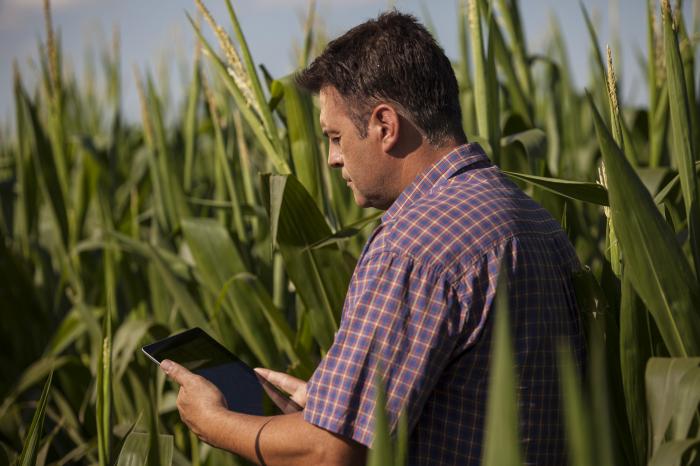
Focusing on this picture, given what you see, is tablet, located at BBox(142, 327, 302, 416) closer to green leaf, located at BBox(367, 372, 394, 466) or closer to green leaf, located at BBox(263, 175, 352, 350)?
green leaf, located at BBox(263, 175, 352, 350)

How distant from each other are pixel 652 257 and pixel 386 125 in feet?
1.25

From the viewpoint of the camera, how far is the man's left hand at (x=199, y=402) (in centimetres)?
116

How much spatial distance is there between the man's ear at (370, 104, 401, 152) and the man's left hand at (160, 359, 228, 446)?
1.29ft

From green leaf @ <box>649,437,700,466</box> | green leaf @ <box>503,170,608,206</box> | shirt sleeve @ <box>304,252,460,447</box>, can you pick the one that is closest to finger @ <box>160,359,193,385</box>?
shirt sleeve @ <box>304,252,460,447</box>

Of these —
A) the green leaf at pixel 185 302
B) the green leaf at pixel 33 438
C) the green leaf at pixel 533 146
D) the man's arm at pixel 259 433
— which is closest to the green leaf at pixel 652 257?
the man's arm at pixel 259 433

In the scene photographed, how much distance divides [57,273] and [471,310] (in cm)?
193

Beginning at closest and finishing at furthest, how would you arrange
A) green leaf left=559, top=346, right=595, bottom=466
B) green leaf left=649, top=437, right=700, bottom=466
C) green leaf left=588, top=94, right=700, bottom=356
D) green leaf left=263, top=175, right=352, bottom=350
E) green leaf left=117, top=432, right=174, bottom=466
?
green leaf left=559, top=346, right=595, bottom=466 < green leaf left=649, top=437, right=700, bottom=466 < green leaf left=588, top=94, right=700, bottom=356 < green leaf left=117, top=432, right=174, bottom=466 < green leaf left=263, top=175, right=352, bottom=350

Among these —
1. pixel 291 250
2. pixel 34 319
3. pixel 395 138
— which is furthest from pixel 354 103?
pixel 34 319

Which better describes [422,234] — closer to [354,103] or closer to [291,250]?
[354,103]

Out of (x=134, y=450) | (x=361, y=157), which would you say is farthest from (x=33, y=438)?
(x=361, y=157)

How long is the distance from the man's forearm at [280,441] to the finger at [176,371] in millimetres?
98

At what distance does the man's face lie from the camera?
1.21 meters

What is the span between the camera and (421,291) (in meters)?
1.02

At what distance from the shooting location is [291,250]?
151cm
